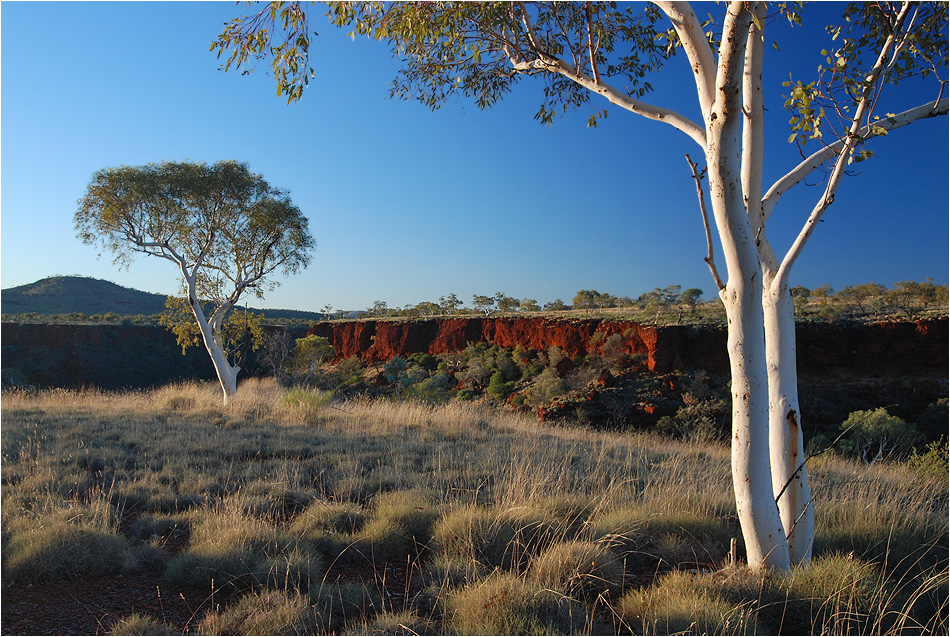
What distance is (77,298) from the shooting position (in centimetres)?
5334

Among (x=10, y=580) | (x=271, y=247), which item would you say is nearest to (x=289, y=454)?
(x=10, y=580)

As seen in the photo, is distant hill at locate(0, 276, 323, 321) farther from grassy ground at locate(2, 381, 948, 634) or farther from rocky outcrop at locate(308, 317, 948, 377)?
grassy ground at locate(2, 381, 948, 634)

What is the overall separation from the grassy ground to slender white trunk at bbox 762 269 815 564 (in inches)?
9.6

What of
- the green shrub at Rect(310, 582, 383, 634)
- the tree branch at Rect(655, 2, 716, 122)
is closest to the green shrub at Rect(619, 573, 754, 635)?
the green shrub at Rect(310, 582, 383, 634)

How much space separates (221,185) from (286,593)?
1609 cm

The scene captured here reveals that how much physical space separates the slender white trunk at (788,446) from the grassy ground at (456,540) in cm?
24

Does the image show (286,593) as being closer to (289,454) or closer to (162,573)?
(162,573)

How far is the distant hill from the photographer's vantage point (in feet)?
162

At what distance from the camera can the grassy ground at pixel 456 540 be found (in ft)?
9.64

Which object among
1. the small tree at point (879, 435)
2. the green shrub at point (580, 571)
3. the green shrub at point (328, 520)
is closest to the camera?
the green shrub at point (580, 571)

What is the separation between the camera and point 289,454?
733cm

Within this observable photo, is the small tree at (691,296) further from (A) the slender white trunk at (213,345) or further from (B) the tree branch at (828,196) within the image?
(B) the tree branch at (828,196)

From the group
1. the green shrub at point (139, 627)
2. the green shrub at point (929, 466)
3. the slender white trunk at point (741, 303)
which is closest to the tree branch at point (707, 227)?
the slender white trunk at point (741, 303)

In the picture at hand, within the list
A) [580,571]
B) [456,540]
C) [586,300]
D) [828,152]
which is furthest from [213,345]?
[586,300]
